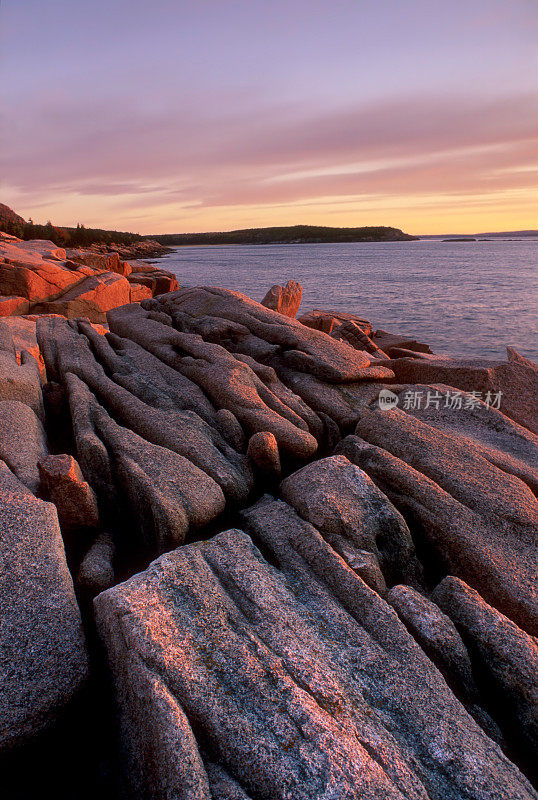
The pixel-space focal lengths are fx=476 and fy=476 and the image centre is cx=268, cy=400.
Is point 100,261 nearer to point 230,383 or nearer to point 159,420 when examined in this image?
point 230,383

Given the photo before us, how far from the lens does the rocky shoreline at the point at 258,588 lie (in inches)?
123

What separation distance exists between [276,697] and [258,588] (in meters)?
0.96

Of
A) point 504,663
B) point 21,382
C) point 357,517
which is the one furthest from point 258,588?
point 21,382

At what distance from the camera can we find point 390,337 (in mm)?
19734

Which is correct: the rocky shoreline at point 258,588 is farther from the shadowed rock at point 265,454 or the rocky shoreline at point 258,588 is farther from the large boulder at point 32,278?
the large boulder at point 32,278

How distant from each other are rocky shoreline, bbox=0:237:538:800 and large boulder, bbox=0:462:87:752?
0.01m

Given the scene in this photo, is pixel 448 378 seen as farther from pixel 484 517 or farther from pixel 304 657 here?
pixel 304 657

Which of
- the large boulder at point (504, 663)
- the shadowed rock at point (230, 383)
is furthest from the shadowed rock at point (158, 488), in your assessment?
the large boulder at point (504, 663)

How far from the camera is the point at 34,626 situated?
12.0 feet

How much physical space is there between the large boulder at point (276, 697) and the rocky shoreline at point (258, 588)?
0.05ft

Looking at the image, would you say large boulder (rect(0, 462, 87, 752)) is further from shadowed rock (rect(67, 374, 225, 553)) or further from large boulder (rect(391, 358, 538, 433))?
large boulder (rect(391, 358, 538, 433))

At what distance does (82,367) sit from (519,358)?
9357 millimetres

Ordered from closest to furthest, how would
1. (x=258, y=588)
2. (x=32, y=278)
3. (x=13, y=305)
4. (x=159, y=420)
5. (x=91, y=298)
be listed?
(x=258, y=588), (x=159, y=420), (x=13, y=305), (x=32, y=278), (x=91, y=298)

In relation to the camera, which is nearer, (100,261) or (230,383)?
(230,383)
